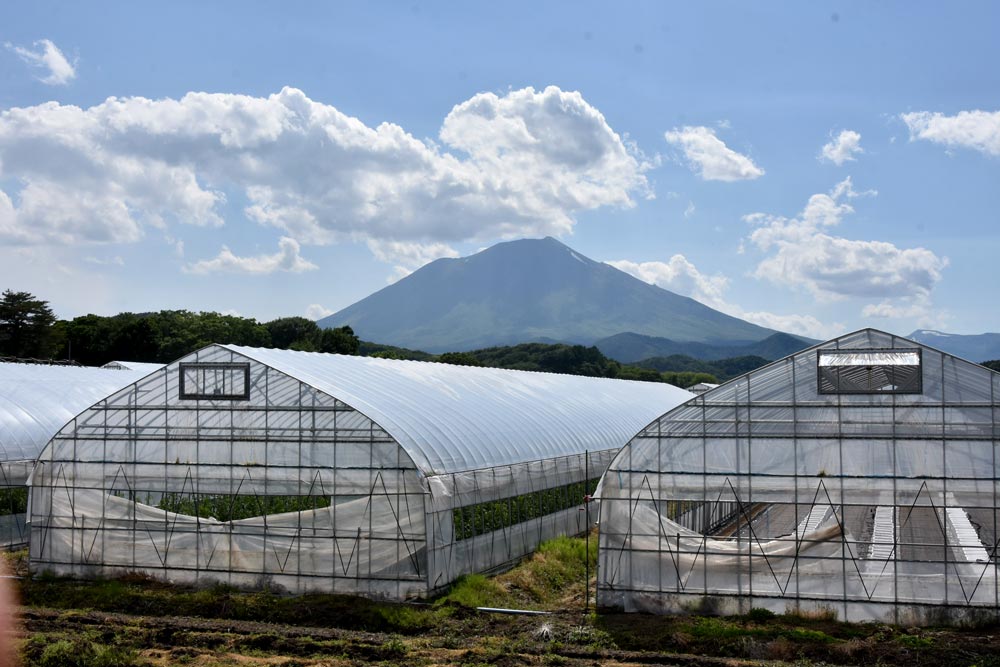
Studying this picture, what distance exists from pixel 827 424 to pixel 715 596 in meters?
4.38

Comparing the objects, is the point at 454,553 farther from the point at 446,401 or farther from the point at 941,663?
the point at 941,663

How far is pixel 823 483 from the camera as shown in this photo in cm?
2103

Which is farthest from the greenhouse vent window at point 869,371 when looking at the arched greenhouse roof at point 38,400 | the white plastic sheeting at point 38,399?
the white plastic sheeting at point 38,399

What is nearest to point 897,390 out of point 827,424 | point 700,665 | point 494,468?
point 827,424

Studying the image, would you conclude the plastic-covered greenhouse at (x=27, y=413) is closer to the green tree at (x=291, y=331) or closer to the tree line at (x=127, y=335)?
the tree line at (x=127, y=335)

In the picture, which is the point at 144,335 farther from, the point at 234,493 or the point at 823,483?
the point at 823,483

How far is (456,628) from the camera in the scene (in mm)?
19922

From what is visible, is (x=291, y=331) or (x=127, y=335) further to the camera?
(x=291, y=331)

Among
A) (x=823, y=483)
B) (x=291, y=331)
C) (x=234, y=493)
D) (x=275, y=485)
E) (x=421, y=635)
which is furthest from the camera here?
(x=291, y=331)

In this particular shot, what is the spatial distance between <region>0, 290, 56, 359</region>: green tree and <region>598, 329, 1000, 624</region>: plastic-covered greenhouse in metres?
68.0

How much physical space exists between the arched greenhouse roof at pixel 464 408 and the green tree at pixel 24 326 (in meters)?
52.0

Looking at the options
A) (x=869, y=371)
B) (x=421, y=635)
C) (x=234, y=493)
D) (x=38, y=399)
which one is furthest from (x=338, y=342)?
(x=869, y=371)

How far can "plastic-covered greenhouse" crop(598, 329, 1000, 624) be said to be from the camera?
20.4 metres

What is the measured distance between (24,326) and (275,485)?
63607 millimetres
